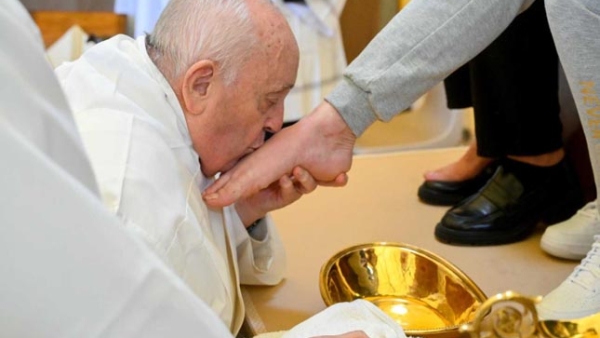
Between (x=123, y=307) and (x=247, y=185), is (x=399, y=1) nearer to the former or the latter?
(x=247, y=185)

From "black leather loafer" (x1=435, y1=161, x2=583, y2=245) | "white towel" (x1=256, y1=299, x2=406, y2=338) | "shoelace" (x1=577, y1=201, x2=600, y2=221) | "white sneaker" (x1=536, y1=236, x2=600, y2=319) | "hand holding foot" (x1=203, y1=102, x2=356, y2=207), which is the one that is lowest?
"black leather loafer" (x1=435, y1=161, x2=583, y2=245)

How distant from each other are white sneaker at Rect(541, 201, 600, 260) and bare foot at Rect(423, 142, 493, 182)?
10.1 inches

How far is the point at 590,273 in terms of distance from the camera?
1044 mm

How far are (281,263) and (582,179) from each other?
2.34ft

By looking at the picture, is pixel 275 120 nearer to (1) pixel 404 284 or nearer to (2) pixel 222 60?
(2) pixel 222 60

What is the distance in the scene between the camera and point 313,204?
163cm

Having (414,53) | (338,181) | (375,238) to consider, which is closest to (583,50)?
(414,53)

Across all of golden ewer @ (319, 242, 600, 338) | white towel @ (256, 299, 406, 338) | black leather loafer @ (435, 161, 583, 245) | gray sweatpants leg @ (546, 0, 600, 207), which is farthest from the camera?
black leather loafer @ (435, 161, 583, 245)

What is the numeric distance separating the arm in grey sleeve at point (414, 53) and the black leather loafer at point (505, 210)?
31 centimetres

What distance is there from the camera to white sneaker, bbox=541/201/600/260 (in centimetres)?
129

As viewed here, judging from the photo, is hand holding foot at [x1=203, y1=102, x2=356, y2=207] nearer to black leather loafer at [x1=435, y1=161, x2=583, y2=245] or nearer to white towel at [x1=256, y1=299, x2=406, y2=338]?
white towel at [x1=256, y1=299, x2=406, y2=338]

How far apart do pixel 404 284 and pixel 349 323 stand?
1.04 feet

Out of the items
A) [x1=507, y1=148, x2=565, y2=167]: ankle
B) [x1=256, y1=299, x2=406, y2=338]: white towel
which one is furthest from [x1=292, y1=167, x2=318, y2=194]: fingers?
[x1=507, y1=148, x2=565, y2=167]: ankle

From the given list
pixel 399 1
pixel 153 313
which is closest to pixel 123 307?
pixel 153 313
